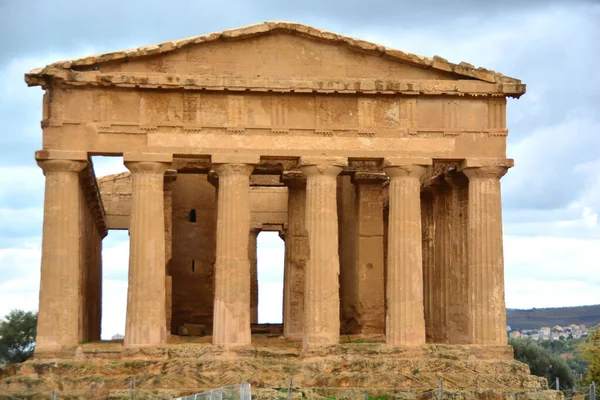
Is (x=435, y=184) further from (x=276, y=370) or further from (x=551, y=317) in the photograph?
(x=551, y=317)

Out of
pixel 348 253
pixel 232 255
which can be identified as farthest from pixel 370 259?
pixel 232 255

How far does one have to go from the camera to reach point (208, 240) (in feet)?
155

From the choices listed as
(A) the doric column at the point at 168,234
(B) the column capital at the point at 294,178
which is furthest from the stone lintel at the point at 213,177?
(B) the column capital at the point at 294,178

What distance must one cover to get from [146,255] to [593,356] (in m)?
22.4

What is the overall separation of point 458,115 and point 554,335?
357ft

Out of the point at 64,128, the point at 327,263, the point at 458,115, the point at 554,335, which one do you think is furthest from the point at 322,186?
the point at 554,335

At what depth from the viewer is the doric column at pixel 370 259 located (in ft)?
143

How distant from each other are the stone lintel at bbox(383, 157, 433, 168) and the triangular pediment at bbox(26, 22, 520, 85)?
2491mm

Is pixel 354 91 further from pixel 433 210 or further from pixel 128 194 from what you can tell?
pixel 128 194

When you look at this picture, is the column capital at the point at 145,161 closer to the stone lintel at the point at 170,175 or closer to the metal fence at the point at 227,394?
the stone lintel at the point at 170,175

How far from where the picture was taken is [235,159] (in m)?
37.7

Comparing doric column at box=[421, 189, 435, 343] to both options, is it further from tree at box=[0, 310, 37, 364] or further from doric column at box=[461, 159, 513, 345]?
tree at box=[0, 310, 37, 364]

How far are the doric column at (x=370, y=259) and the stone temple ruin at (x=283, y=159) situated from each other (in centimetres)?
465

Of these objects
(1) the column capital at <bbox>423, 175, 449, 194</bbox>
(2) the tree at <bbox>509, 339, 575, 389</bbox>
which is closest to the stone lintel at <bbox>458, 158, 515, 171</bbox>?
(1) the column capital at <bbox>423, 175, 449, 194</bbox>
